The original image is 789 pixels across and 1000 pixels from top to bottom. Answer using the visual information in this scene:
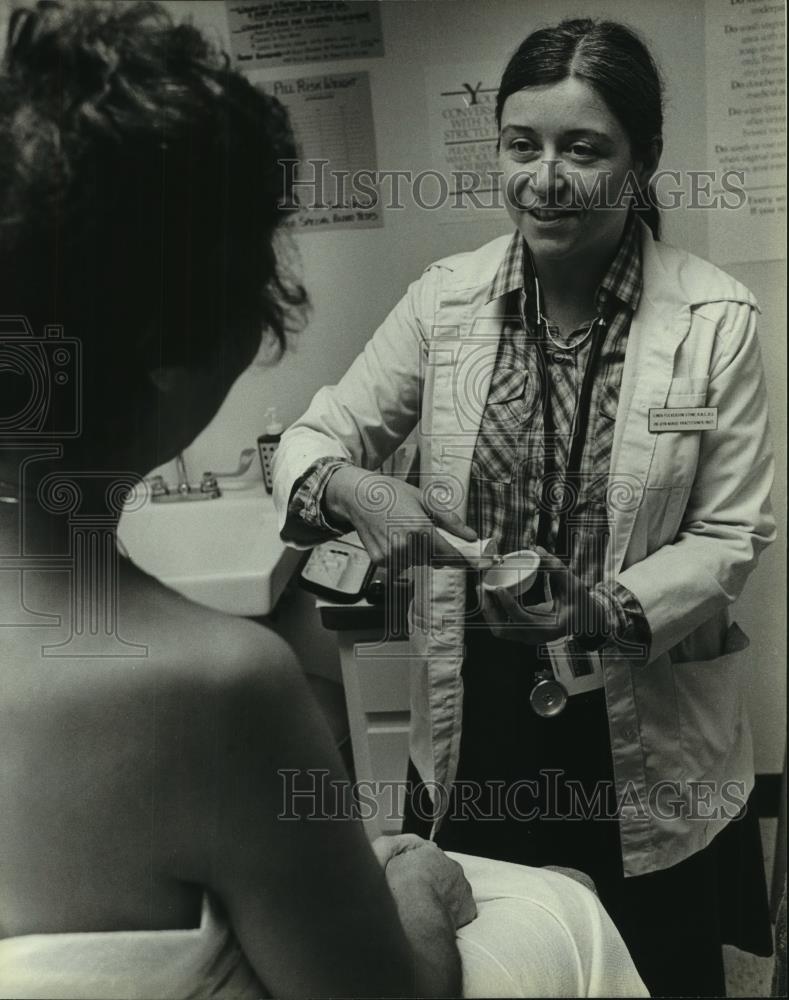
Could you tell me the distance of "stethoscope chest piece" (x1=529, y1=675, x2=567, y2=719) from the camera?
1299 mm

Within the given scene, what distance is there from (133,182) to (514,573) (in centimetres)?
72

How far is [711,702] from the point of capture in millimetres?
1330

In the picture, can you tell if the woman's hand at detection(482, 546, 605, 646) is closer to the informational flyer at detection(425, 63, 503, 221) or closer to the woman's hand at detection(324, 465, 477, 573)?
the woman's hand at detection(324, 465, 477, 573)

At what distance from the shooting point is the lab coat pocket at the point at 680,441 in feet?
4.05

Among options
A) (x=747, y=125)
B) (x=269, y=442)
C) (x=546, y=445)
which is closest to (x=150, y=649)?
(x=269, y=442)

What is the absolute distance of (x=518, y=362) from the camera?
4.20 feet

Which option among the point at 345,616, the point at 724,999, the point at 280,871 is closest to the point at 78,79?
the point at 345,616

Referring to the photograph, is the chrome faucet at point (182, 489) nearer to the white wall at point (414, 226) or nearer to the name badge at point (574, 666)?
the white wall at point (414, 226)

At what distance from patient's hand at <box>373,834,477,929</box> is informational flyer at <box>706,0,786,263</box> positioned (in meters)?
0.92

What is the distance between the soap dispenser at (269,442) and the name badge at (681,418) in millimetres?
506

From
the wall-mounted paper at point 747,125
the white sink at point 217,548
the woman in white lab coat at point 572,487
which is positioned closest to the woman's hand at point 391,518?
the woman in white lab coat at point 572,487

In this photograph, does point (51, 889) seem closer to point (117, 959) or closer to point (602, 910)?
point (117, 959)

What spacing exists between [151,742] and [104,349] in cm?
52

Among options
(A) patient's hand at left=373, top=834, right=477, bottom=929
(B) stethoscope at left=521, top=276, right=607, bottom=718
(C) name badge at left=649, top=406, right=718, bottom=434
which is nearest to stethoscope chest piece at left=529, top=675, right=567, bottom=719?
(B) stethoscope at left=521, top=276, right=607, bottom=718
